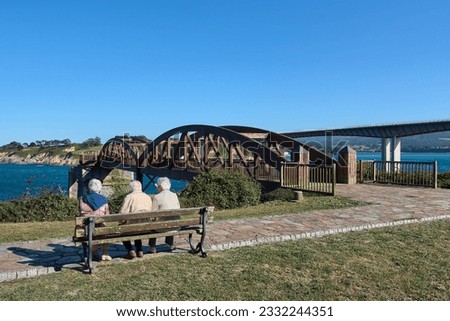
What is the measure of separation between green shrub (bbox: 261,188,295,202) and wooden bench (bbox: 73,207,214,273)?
763 centimetres

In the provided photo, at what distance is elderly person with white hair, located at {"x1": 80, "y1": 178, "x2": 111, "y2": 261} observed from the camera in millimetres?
5465

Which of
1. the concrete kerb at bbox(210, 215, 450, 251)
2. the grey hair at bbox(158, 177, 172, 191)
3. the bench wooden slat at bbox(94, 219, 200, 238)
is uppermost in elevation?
the grey hair at bbox(158, 177, 172, 191)

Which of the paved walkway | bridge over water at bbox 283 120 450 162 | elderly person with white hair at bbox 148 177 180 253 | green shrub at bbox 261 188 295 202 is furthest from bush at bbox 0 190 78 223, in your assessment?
bridge over water at bbox 283 120 450 162

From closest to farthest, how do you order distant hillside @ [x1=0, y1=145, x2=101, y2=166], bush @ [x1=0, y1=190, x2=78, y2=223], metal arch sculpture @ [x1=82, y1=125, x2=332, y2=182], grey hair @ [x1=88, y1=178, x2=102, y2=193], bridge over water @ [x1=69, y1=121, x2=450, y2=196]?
1. grey hair @ [x1=88, y1=178, x2=102, y2=193]
2. bush @ [x1=0, y1=190, x2=78, y2=223]
3. bridge over water @ [x1=69, y1=121, x2=450, y2=196]
4. metal arch sculpture @ [x1=82, y1=125, x2=332, y2=182]
5. distant hillside @ [x1=0, y1=145, x2=101, y2=166]

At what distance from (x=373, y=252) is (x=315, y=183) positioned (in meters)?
8.45

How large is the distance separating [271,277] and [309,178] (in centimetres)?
1031

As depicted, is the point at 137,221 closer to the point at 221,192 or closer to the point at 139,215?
the point at 139,215

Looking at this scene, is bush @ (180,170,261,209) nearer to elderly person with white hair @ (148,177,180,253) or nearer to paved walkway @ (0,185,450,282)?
paved walkway @ (0,185,450,282)

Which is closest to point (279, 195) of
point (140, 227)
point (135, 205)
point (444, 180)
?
Answer: point (444, 180)

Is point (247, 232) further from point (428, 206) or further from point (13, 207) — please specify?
point (13, 207)

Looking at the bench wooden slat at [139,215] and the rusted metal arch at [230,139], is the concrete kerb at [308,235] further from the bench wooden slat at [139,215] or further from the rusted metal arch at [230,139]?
the rusted metal arch at [230,139]

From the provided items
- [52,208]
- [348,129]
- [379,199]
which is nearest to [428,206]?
[379,199]

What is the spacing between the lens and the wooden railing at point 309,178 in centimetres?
1370

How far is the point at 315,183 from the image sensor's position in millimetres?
14273
